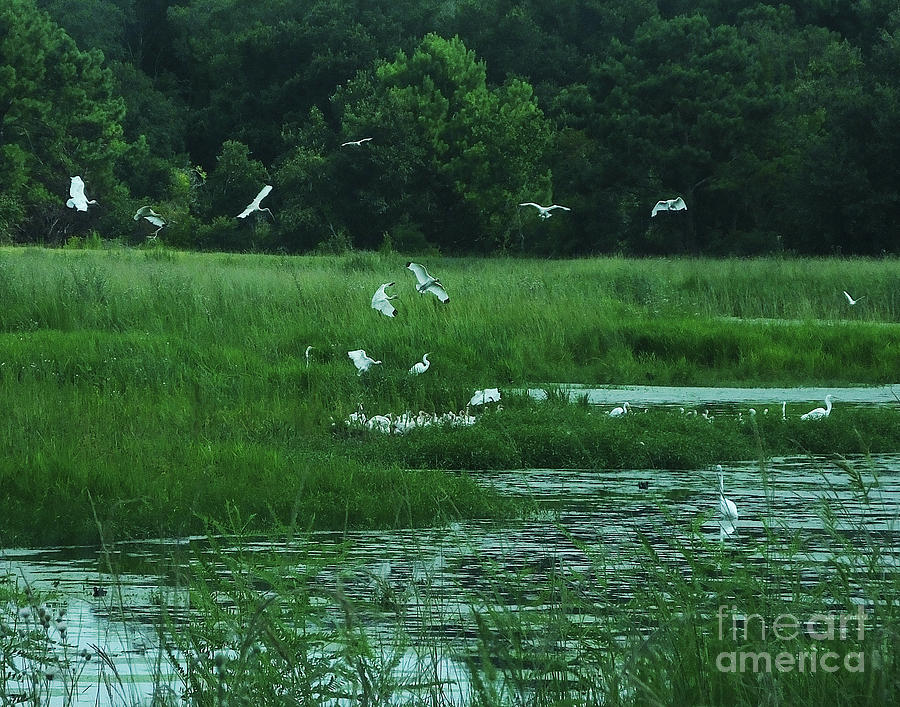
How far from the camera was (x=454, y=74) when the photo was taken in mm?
57375

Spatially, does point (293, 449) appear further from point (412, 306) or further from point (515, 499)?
point (412, 306)

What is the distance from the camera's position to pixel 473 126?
2117 inches

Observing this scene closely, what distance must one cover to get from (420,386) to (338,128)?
→ 4558cm

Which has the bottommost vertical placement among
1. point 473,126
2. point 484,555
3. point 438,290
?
point 484,555

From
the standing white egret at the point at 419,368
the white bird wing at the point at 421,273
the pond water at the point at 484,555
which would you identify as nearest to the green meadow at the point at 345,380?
the standing white egret at the point at 419,368

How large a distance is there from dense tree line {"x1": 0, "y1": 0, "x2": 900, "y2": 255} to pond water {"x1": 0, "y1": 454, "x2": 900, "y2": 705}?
3264 cm

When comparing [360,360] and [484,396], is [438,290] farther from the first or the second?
[484,396]

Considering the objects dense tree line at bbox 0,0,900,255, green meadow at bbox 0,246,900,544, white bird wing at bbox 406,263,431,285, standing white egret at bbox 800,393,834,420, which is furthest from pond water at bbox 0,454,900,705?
dense tree line at bbox 0,0,900,255

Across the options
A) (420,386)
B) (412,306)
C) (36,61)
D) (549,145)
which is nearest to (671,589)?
(420,386)

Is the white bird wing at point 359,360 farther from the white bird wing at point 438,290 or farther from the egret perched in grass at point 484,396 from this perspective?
the white bird wing at point 438,290

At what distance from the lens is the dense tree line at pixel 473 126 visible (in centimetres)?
4628

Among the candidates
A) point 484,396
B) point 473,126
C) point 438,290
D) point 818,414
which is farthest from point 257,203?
point 473,126

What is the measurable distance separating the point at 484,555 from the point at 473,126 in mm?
47471

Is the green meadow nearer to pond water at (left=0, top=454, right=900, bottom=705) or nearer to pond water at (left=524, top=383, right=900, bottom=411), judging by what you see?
pond water at (left=0, top=454, right=900, bottom=705)
